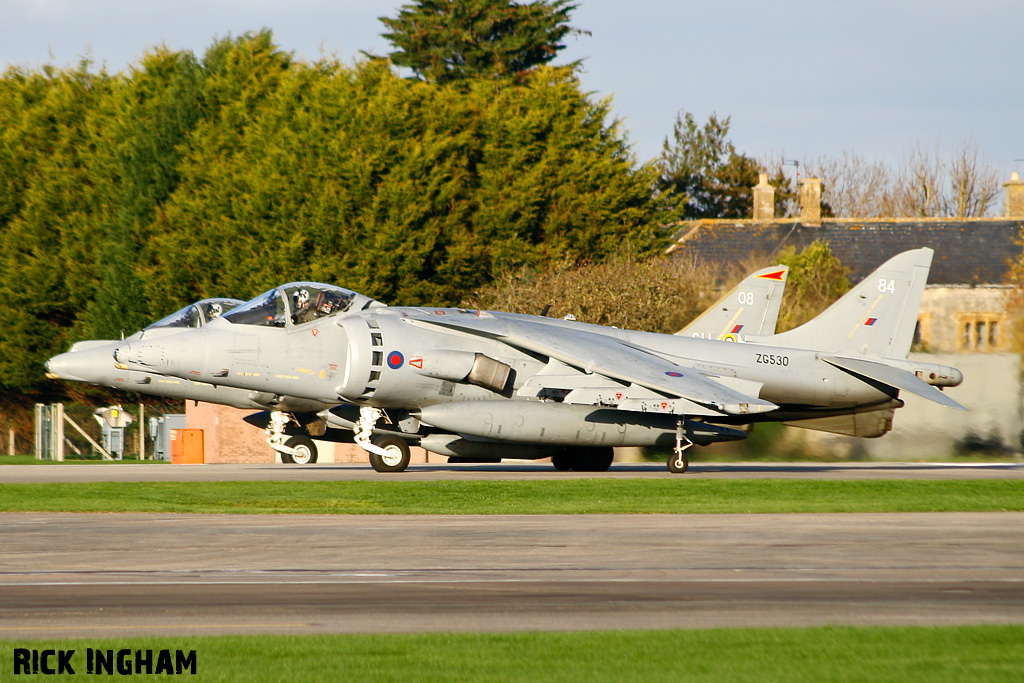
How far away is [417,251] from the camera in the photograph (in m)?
41.2

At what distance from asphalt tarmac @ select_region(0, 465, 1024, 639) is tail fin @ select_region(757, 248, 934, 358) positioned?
10.7 m

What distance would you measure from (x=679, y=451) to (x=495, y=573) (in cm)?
1359

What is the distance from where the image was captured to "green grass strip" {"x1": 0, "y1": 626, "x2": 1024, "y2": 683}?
6613 millimetres

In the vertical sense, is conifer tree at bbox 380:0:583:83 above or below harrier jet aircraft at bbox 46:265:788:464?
above

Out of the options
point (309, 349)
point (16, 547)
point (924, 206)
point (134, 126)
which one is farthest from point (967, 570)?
point (924, 206)

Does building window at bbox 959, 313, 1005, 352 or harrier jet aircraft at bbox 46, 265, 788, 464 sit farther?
building window at bbox 959, 313, 1005, 352

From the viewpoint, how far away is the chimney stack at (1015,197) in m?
61.4

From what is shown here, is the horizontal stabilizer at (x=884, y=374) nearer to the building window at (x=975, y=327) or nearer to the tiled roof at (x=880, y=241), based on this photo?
the building window at (x=975, y=327)

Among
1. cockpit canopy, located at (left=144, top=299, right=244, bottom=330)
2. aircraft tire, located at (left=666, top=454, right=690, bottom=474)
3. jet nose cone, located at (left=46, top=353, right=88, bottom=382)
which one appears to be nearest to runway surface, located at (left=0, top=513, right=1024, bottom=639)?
aircraft tire, located at (left=666, top=454, right=690, bottom=474)

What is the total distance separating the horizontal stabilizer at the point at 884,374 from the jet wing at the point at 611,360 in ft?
9.24

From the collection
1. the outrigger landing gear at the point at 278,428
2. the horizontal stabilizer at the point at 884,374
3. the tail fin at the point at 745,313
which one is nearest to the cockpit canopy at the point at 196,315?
the outrigger landing gear at the point at 278,428

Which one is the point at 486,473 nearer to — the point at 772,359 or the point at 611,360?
the point at 611,360

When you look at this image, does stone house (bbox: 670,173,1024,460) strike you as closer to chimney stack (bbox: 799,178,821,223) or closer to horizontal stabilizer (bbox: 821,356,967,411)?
chimney stack (bbox: 799,178,821,223)

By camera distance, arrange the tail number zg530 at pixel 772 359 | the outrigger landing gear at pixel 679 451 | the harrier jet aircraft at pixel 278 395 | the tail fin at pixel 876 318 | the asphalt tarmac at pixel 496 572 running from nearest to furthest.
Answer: the asphalt tarmac at pixel 496 572 → the outrigger landing gear at pixel 679 451 → the harrier jet aircraft at pixel 278 395 → the tail number zg530 at pixel 772 359 → the tail fin at pixel 876 318
